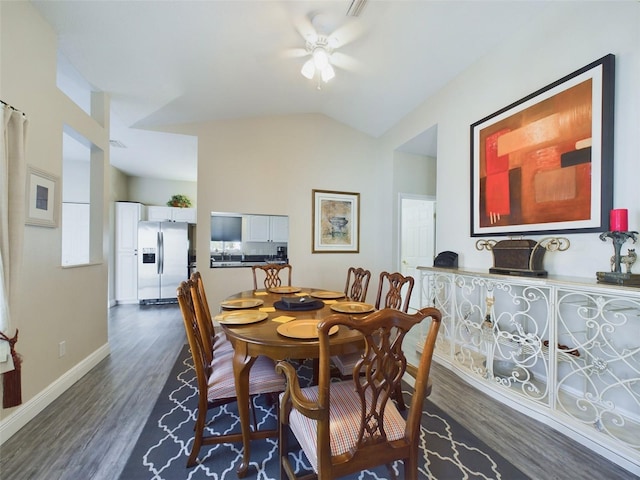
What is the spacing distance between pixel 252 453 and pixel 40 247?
7.03 ft

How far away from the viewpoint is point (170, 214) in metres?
5.71

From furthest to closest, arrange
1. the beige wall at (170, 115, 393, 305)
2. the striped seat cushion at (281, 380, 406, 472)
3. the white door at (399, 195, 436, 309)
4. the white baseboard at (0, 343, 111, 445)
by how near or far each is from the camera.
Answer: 1. the white door at (399, 195, 436, 309)
2. the beige wall at (170, 115, 393, 305)
3. the white baseboard at (0, 343, 111, 445)
4. the striped seat cushion at (281, 380, 406, 472)

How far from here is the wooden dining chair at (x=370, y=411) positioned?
3.07 ft

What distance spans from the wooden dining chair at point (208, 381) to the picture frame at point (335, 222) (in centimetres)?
279

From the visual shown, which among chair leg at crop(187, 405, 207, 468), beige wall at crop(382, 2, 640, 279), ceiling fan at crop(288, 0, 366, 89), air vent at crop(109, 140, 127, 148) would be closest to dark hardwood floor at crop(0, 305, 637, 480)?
chair leg at crop(187, 405, 207, 468)

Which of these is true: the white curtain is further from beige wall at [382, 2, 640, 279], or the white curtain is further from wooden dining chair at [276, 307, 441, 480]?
beige wall at [382, 2, 640, 279]

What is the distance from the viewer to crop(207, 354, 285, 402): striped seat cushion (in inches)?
59.2

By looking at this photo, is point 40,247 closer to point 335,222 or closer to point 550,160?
point 335,222

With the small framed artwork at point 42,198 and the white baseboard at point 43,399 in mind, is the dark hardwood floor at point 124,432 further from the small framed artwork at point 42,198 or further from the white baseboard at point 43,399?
the small framed artwork at point 42,198

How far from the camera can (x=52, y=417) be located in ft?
6.15

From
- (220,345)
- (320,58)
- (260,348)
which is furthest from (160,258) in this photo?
(260,348)

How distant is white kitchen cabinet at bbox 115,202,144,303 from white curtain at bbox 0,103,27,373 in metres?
4.07

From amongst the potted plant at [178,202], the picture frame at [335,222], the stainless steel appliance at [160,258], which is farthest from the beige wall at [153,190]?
the picture frame at [335,222]

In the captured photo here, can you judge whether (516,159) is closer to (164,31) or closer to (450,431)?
(450,431)
